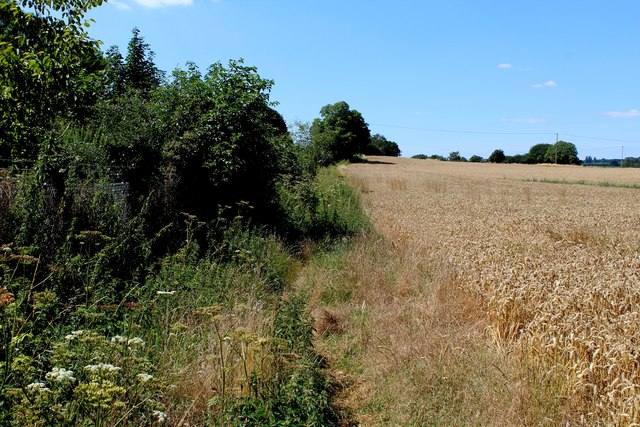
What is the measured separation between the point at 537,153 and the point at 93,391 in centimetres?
15297

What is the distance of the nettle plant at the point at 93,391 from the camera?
257 centimetres

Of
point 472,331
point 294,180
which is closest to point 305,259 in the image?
point 472,331

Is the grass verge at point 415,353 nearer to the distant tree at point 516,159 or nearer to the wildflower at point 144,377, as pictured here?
the wildflower at point 144,377

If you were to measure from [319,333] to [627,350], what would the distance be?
3547mm

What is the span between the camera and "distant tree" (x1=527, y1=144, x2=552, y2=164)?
442 feet

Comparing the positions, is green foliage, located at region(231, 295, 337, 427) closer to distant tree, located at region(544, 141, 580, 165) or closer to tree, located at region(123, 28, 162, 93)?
tree, located at region(123, 28, 162, 93)

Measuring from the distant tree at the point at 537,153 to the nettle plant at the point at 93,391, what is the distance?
14396 centimetres

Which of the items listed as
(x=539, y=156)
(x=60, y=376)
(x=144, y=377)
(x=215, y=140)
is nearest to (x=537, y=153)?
(x=539, y=156)

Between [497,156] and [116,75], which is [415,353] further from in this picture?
[497,156]

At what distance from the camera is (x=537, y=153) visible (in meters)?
140

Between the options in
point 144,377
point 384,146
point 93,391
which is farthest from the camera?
point 384,146

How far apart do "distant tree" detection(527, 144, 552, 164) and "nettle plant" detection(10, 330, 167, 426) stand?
472 feet

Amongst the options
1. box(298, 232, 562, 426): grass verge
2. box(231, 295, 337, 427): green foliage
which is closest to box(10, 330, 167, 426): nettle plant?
box(231, 295, 337, 427): green foliage

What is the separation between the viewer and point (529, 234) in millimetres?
11031
